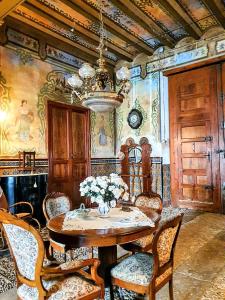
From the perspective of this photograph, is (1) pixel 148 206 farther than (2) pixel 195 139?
No

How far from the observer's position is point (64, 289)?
167 centimetres

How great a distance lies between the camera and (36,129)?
18.0 feet

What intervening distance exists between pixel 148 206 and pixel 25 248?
1.81 m

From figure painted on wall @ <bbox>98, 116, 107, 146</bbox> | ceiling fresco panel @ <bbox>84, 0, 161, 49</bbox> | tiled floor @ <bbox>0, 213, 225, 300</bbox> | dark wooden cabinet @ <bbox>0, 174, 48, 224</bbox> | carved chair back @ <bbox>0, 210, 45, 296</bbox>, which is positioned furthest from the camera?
figure painted on wall @ <bbox>98, 116, 107, 146</bbox>

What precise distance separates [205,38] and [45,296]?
5.90m

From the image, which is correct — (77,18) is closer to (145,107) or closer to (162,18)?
(162,18)

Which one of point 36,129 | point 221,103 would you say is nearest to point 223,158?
point 221,103

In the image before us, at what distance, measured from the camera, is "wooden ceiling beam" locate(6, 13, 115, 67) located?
498cm

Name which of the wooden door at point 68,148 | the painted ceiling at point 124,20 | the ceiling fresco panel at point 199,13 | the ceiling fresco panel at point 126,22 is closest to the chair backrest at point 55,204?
the wooden door at point 68,148

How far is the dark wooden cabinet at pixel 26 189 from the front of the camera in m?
4.33

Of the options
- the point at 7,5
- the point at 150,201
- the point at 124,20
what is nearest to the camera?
the point at 150,201

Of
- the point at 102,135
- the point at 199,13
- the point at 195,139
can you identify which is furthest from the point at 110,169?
the point at 199,13

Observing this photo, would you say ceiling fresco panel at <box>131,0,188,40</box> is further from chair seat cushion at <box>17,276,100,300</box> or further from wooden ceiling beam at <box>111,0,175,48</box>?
chair seat cushion at <box>17,276,100,300</box>

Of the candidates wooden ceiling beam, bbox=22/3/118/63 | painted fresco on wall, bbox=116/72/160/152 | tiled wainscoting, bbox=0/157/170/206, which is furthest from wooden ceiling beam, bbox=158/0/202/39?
tiled wainscoting, bbox=0/157/170/206
